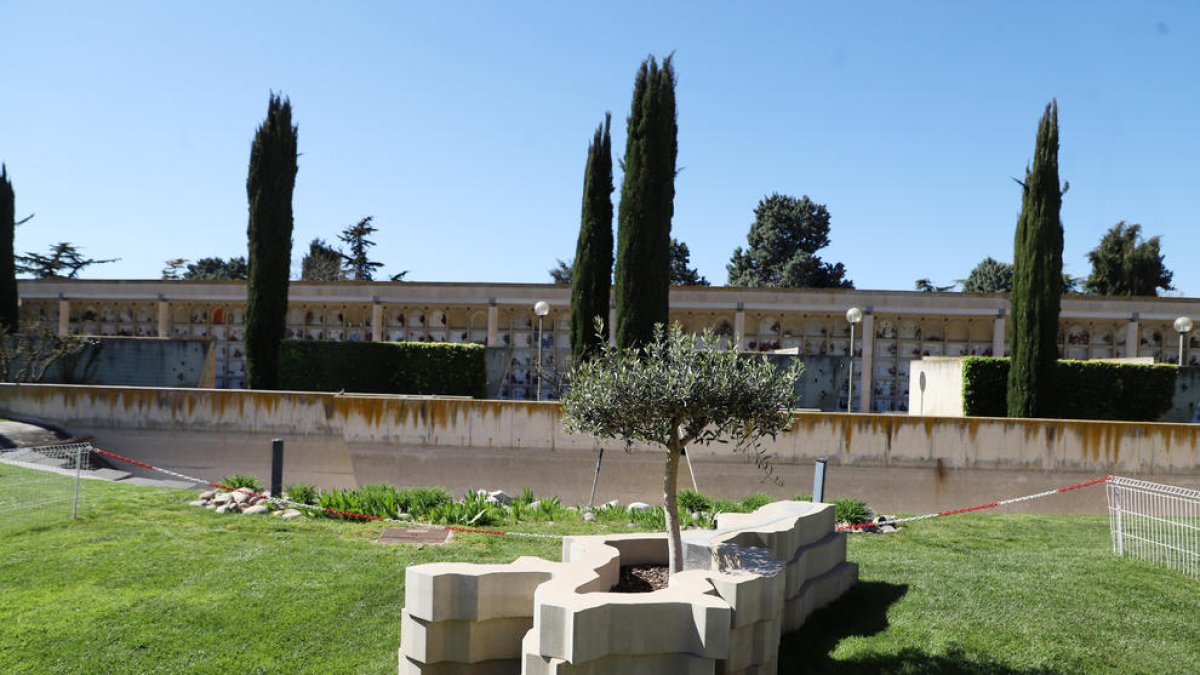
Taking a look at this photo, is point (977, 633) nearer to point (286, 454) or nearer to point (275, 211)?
point (286, 454)

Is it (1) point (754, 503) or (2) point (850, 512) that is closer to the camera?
(2) point (850, 512)

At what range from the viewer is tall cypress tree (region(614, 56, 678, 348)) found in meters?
18.5

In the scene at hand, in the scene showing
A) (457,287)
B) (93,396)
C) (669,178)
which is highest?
(669,178)

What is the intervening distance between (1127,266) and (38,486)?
47229mm

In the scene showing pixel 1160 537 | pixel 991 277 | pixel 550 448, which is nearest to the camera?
pixel 1160 537

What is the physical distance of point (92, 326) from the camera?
29094 millimetres

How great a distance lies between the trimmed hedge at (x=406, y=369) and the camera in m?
19.4

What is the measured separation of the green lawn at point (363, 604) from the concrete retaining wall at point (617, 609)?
748 millimetres

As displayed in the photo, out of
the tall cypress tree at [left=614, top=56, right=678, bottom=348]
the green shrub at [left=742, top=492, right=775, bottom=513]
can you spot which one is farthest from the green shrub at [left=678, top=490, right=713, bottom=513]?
the tall cypress tree at [left=614, top=56, right=678, bottom=348]

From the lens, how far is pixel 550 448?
14.9 m

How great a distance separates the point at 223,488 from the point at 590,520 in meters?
5.62


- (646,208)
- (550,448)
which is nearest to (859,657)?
(550,448)

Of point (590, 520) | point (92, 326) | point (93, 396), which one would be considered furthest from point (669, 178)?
point (92, 326)

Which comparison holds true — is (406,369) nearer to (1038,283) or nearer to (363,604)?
(363,604)
